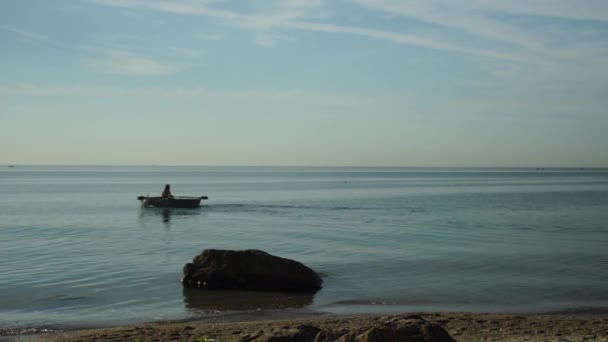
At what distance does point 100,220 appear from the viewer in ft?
142

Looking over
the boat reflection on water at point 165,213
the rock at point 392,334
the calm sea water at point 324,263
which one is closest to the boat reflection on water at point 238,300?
the calm sea water at point 324,263

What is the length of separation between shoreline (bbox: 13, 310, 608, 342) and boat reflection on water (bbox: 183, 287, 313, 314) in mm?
735

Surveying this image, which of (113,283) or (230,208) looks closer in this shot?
(113,283)

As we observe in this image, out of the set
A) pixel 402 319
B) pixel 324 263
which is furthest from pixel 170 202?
pixel 402 319

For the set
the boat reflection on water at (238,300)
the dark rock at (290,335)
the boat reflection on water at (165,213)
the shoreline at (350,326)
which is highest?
the dark rock at (290,335)

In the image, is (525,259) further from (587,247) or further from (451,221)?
(451,221)

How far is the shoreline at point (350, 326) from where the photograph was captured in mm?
11797

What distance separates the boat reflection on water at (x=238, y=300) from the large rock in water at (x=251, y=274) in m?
0.29

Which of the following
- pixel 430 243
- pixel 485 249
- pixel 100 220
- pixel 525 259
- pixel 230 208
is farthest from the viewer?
pixel 230 208

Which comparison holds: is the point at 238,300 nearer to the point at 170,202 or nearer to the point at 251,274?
the point at 251,274

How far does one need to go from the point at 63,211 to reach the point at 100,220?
9686 millimetres

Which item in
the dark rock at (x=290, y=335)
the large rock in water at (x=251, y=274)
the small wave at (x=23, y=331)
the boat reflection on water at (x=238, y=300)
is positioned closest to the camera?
the dark rock at (x=290, y=335)

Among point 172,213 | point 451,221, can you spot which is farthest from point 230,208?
point 451,221

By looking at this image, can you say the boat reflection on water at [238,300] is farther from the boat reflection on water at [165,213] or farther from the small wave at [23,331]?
the boat reflection on water at [165,213]
